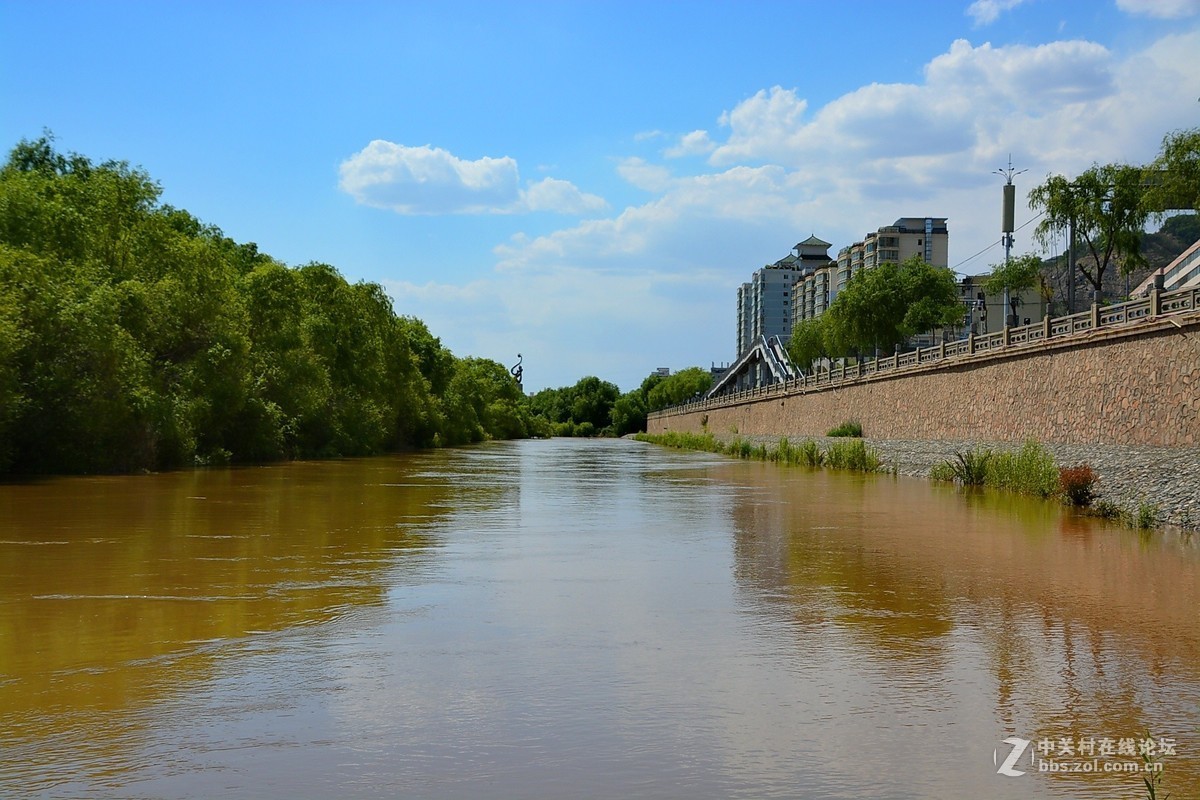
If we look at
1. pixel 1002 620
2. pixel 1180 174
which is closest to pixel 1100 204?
pixel 1180 174

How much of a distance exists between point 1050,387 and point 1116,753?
94.8 ft

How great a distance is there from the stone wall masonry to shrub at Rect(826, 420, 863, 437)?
50 cm

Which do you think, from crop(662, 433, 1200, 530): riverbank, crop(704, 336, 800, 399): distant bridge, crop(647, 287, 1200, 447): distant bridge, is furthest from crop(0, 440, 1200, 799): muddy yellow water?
crop(704, 336, 800, 399): distant bridge

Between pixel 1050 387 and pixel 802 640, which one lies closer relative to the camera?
pixel 802 640

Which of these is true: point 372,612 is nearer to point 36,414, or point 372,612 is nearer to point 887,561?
point 887,561

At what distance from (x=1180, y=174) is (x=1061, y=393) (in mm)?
12437

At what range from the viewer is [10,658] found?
7.75 m

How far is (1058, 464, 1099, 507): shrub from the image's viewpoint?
20.7m

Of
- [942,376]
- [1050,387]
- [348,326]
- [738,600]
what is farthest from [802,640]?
[348,326]

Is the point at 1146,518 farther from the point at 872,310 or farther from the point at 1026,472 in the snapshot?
the point at 872,310

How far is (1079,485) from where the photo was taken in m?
20.7

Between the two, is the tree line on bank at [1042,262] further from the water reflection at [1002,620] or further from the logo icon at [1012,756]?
the logo icon at [1012,756]

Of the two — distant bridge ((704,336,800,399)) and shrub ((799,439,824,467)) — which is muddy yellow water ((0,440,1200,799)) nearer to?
shrub ((799,439,824,467))

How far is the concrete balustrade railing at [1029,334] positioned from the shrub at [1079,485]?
6654mm
